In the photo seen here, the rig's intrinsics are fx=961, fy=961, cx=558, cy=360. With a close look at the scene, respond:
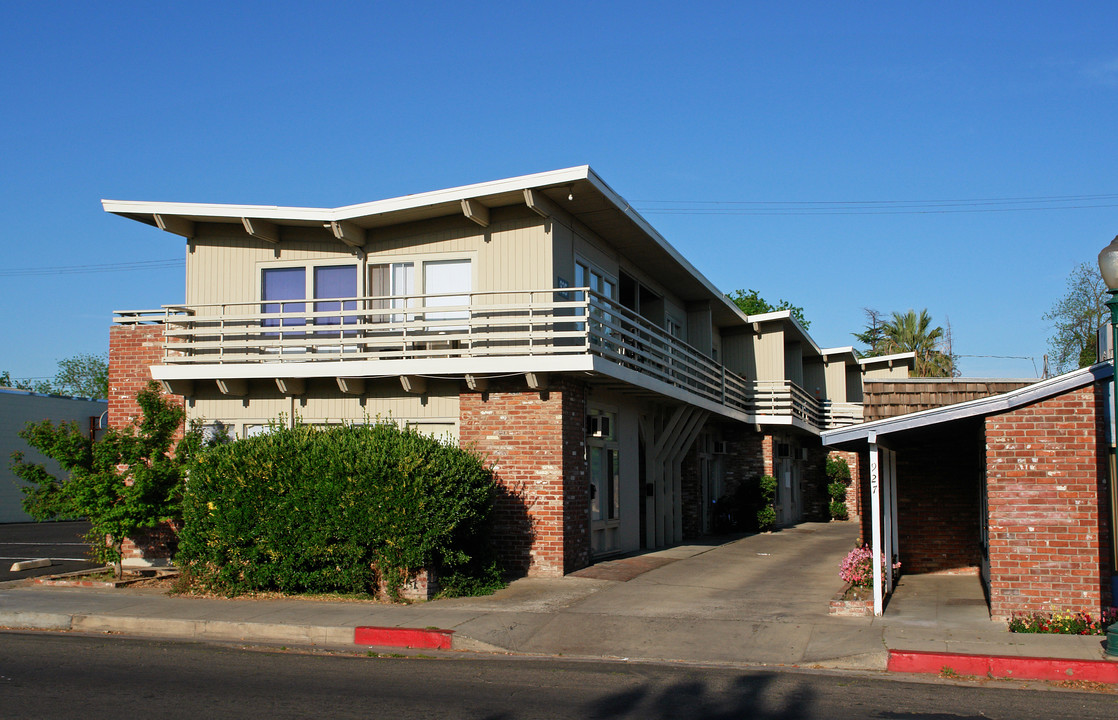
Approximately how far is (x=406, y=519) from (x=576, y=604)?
2709 mm

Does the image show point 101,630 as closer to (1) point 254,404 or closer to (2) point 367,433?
(2) point 367,433

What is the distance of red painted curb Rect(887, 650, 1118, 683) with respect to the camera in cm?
945

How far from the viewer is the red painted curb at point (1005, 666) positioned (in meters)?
9.45

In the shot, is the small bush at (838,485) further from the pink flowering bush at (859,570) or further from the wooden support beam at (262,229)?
the wooden support beam at (262,229)

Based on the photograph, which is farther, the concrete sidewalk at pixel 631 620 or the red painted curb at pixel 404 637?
the red painted curb at pixel 404 637

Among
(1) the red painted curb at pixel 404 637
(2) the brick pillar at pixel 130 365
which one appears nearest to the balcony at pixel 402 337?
(2) the brick pillar at pixel 130 365

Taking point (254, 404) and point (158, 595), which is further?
point (254, 404)

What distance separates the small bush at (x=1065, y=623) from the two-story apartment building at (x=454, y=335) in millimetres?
7255

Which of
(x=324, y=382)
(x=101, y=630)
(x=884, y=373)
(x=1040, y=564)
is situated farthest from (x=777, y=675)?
(x=884, y=373)

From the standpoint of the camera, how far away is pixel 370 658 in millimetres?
10680

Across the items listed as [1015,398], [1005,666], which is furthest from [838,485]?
[1005,666]

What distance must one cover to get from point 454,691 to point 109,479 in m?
10.1

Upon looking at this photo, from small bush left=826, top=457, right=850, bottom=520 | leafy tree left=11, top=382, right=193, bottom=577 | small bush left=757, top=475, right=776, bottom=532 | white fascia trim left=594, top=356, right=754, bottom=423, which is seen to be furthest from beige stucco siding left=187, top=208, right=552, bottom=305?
small bush left=826, top=457, right=850, bottom=520

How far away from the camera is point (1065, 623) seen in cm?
1117
